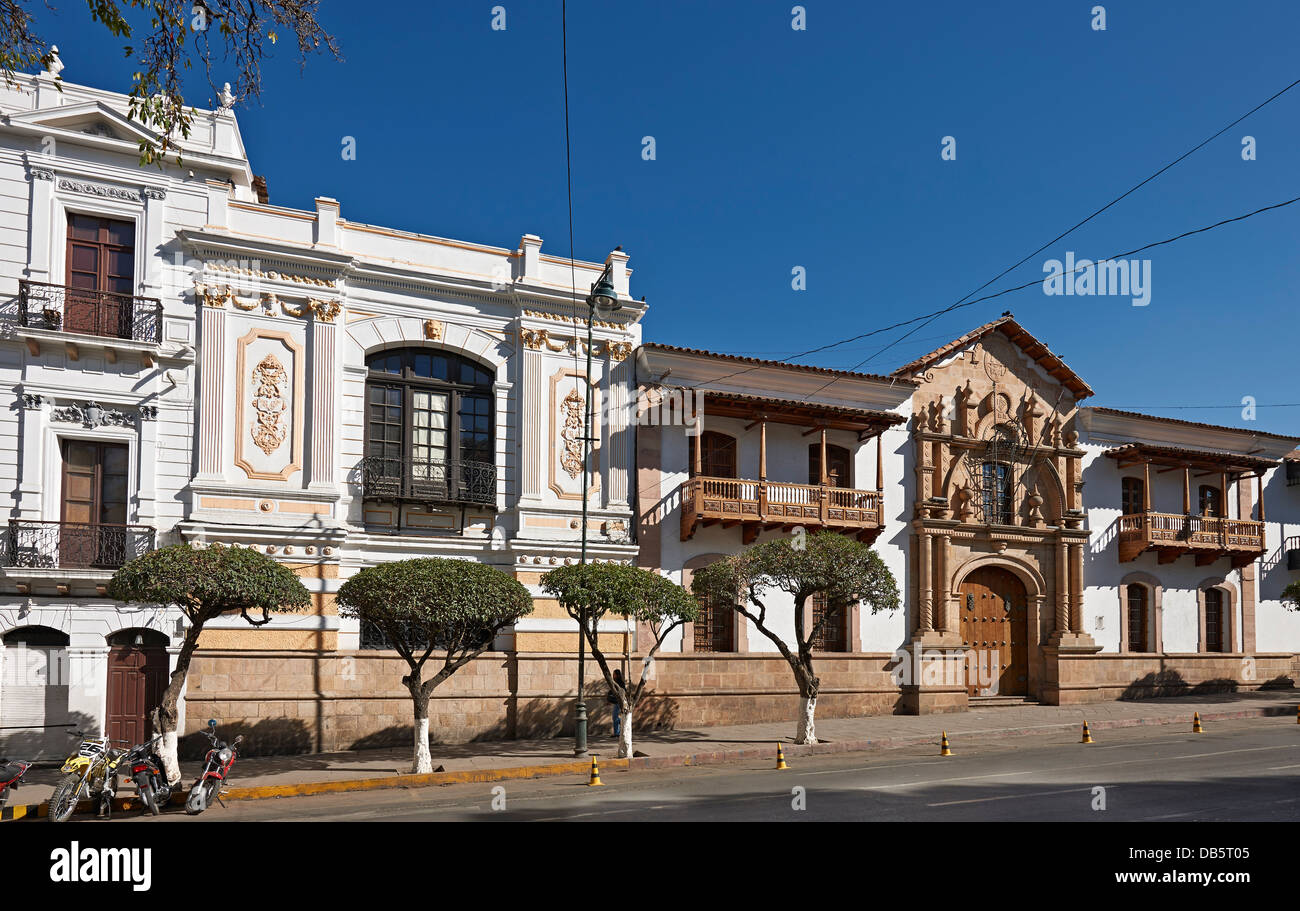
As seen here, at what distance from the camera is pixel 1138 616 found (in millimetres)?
31438

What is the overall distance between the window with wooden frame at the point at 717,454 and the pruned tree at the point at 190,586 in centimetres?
1172

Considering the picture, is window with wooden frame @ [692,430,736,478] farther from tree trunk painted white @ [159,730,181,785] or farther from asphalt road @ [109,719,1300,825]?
tree trunk painted white @ [159,730,181,785]

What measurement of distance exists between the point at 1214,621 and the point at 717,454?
18520 mm

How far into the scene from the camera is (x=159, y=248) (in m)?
20.4

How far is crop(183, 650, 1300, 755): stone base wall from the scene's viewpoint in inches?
786

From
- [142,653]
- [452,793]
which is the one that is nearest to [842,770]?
[452,793]

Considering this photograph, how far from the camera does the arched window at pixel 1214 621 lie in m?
32.4

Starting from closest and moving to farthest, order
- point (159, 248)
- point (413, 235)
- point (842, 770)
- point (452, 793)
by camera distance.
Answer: point (452, 793), point (842, 770), point (159, 248), point (413, 235)

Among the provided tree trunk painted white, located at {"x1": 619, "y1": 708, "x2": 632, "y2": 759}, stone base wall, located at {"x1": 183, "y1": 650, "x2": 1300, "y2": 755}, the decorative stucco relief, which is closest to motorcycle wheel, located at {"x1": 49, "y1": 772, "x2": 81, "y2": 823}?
stone base wall, located at {"x1": 183, "y1": 650, "x2": 1300, "y2": 755}

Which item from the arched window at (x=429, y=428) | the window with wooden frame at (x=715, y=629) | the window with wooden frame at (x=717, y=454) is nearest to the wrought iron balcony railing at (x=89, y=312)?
the arched window at (x=429, y=428)

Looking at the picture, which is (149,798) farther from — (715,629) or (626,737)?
(715,629)

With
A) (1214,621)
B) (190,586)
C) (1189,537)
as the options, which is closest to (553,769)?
(190,586)
